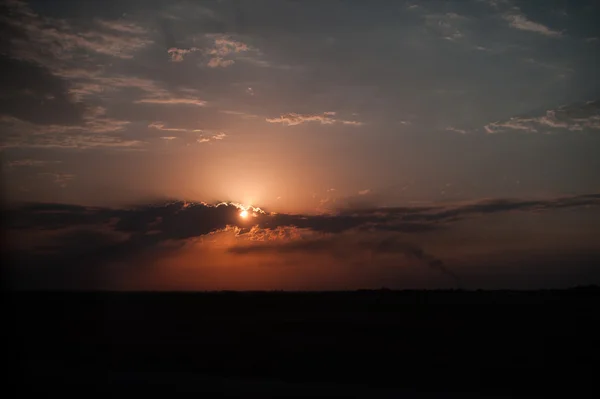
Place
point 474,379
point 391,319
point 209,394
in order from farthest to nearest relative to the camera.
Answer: point 391,319
point 474,379
point 209,394

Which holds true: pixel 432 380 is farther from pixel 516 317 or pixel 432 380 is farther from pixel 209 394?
pixel 516 317

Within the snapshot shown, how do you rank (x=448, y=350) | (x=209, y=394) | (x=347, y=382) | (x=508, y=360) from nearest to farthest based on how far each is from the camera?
(x=209, y=394)
(x=347, y=382)
(x=508, y=360)
(x=448, y=350)

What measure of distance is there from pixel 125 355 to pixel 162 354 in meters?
1.56

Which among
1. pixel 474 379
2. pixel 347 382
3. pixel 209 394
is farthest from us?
pixel 474 379

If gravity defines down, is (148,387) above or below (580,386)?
above

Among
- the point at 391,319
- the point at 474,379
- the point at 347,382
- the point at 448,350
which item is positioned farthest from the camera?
the point at 391,319

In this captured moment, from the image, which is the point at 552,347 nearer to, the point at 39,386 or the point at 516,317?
the point at 516,317

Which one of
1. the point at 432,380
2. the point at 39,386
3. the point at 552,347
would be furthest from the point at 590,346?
the point at 39,386

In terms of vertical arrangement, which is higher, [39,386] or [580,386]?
[39,386]

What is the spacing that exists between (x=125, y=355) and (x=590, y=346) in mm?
22454

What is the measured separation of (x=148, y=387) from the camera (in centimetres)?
1550

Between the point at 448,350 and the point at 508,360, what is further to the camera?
the point at 448,350

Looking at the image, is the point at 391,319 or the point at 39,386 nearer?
the point at 39,386

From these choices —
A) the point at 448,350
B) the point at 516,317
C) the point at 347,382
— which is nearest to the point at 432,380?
the point at 347,382
